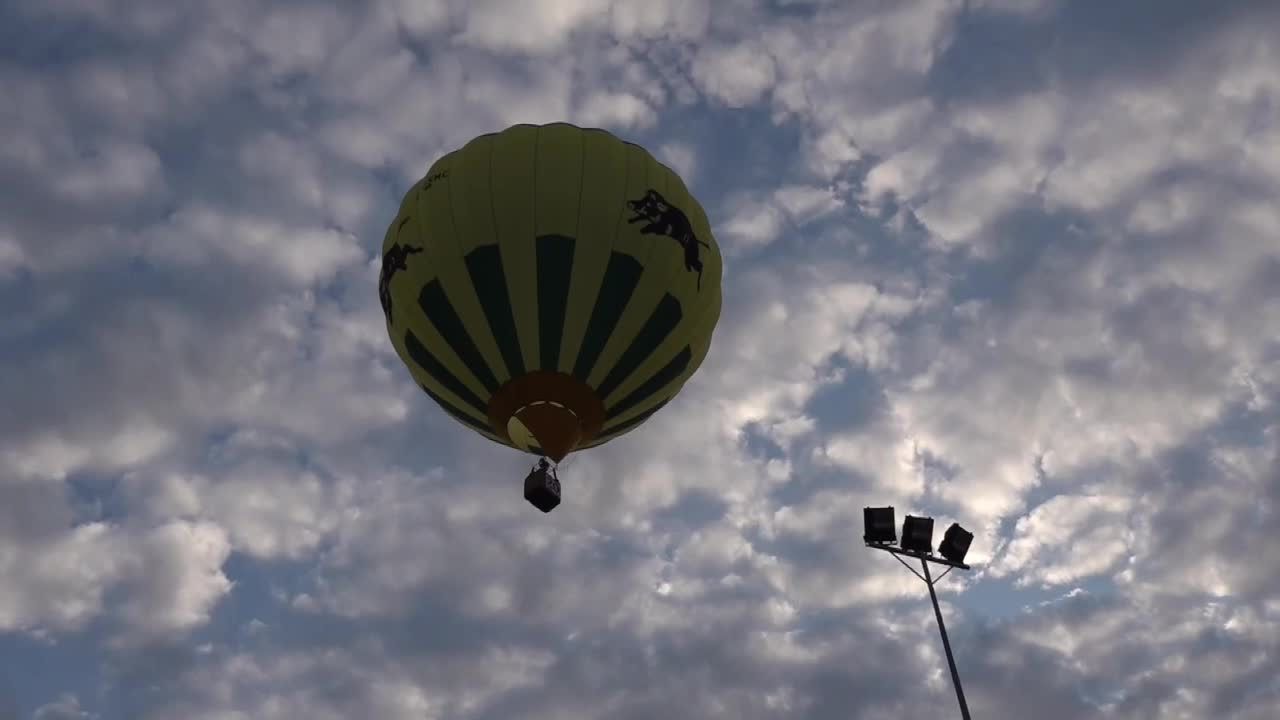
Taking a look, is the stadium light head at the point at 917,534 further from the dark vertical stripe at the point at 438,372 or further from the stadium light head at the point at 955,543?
the dark vertical stripe at the point at 438,372

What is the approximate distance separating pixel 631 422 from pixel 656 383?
1.30 m

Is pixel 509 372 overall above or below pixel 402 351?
below

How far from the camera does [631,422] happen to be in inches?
771

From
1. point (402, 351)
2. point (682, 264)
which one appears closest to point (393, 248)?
point (402, 351)

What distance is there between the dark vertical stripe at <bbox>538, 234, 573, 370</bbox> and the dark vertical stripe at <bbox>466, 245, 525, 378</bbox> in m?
0.59

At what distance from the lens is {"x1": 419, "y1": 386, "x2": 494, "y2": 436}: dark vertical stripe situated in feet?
62.4

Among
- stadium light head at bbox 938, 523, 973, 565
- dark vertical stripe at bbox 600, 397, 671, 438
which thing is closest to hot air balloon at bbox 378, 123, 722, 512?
dark vertical stripe at bbox 600, 397, 671, 438

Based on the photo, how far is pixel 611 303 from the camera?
17500 mm

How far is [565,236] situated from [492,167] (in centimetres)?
232

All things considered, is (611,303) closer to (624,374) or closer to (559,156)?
(624,374)

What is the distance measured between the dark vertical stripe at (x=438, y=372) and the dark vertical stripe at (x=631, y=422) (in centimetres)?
279

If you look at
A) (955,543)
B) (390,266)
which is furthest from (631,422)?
(955,543)

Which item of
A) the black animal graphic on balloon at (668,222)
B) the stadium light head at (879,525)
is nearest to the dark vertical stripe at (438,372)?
the black animal graphic on balloon at (668,222)

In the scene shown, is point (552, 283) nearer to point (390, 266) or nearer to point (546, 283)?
point (546, 283)
